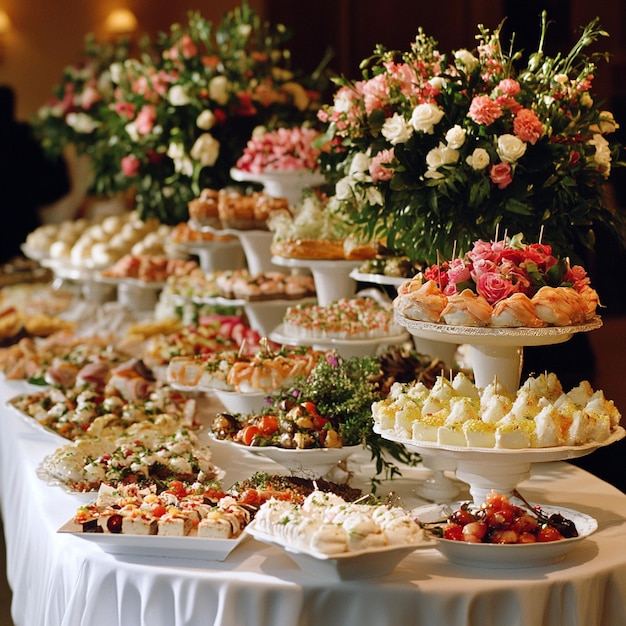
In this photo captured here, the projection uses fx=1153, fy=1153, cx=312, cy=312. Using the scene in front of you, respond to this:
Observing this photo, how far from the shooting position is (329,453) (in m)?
2.88

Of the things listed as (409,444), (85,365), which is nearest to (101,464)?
(409,444)

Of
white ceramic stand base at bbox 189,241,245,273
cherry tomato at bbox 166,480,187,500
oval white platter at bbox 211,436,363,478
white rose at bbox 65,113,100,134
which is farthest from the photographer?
white rose at bbox 65,113,100,134

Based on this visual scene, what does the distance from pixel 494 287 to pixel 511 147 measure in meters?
0.52

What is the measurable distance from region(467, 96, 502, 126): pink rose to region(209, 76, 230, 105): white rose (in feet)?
8.01

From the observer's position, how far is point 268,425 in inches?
117

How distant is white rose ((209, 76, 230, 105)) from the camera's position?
5.27m

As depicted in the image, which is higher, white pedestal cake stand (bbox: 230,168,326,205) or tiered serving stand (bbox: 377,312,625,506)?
white pedestal cake stand (bbox: 230,168,326,205)

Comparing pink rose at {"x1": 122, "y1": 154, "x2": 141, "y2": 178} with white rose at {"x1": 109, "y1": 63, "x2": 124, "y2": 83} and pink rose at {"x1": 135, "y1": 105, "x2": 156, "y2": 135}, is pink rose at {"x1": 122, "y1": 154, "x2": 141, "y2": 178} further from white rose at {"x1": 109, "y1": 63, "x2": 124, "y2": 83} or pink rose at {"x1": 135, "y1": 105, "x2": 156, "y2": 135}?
white rose at {"x1": 109, "y1": 63, "x2": 124, "y2": 83}

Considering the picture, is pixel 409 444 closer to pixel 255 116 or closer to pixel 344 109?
pixel 344 109

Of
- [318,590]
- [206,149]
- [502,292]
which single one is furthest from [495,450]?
[206,149]

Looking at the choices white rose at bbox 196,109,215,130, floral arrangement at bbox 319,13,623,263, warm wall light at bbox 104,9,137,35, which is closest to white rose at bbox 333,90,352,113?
floral arrangement at bbox 319,13,623,263

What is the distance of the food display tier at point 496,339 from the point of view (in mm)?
2576

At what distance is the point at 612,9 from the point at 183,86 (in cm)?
193

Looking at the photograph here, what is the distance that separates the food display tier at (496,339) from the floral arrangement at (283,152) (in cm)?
185
